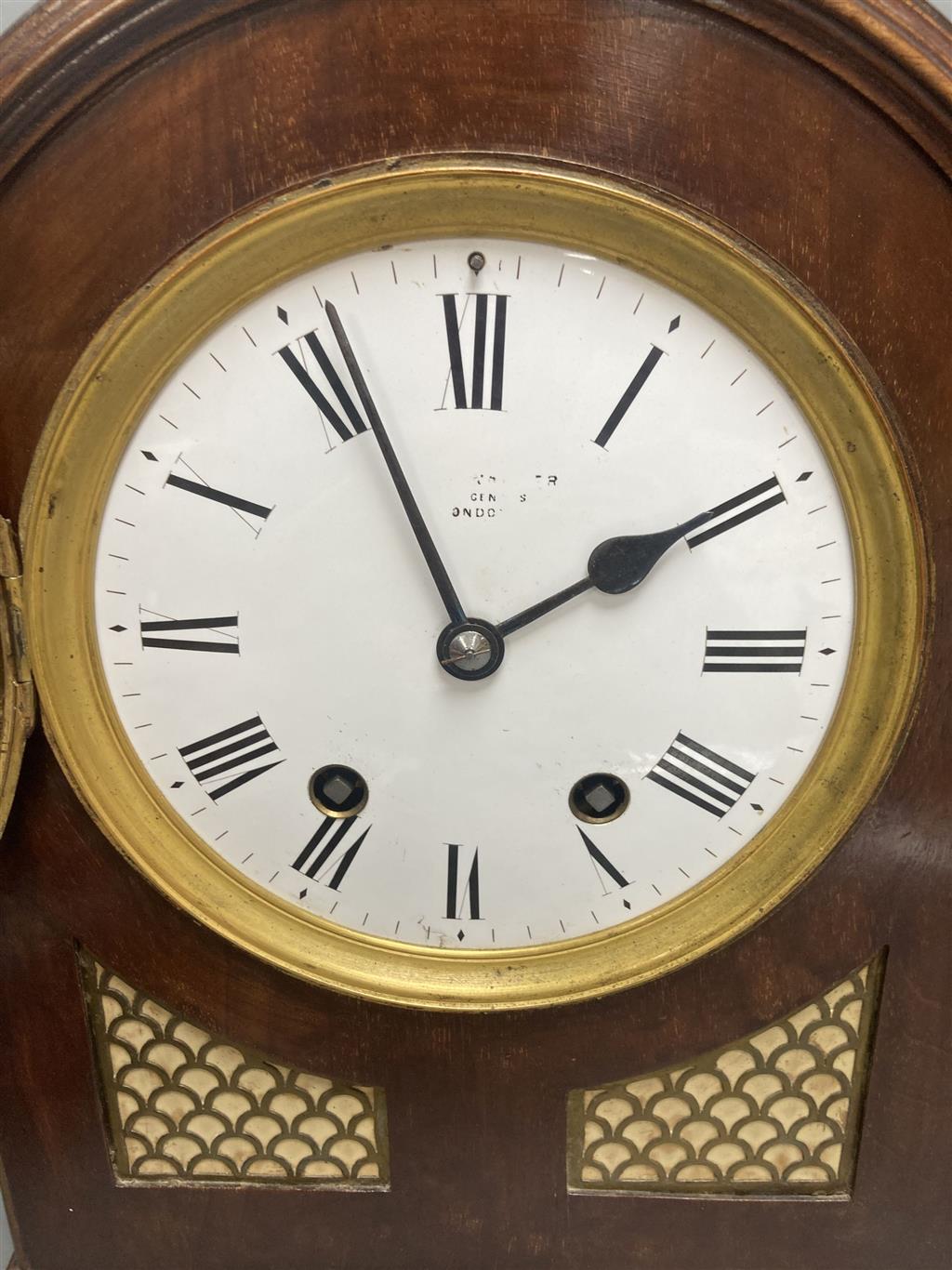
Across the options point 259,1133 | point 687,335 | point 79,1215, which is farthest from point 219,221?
point 79,1215

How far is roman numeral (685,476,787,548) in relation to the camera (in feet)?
2.42

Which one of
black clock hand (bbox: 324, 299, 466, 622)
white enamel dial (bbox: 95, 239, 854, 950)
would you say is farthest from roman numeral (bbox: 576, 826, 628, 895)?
black clock hand (bbox: 324, 299, 466, 622)

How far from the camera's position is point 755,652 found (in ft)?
2.51

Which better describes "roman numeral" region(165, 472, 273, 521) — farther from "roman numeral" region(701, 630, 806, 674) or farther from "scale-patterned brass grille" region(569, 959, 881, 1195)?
"scale-patterned brass grille" region(569, 959, 881, 1195)

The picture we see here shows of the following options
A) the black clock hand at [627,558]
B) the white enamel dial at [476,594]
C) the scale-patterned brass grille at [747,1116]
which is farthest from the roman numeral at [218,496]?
the scale-patterned brass grille at [747,1116]

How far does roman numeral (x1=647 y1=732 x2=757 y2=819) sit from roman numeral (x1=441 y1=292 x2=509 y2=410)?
11.9 inches

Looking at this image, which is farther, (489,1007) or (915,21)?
(489,1007)

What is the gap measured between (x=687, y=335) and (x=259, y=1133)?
0.78 metres

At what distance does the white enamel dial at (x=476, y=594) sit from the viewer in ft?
2.36

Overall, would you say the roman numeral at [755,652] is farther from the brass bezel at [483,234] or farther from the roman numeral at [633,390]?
the roman numeral at [633,390]

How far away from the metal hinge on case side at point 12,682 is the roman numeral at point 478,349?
0.36 meters

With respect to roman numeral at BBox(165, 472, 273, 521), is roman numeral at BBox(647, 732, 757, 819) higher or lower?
lower

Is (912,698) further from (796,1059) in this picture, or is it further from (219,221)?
(219,221)

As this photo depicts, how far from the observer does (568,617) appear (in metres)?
0.77
